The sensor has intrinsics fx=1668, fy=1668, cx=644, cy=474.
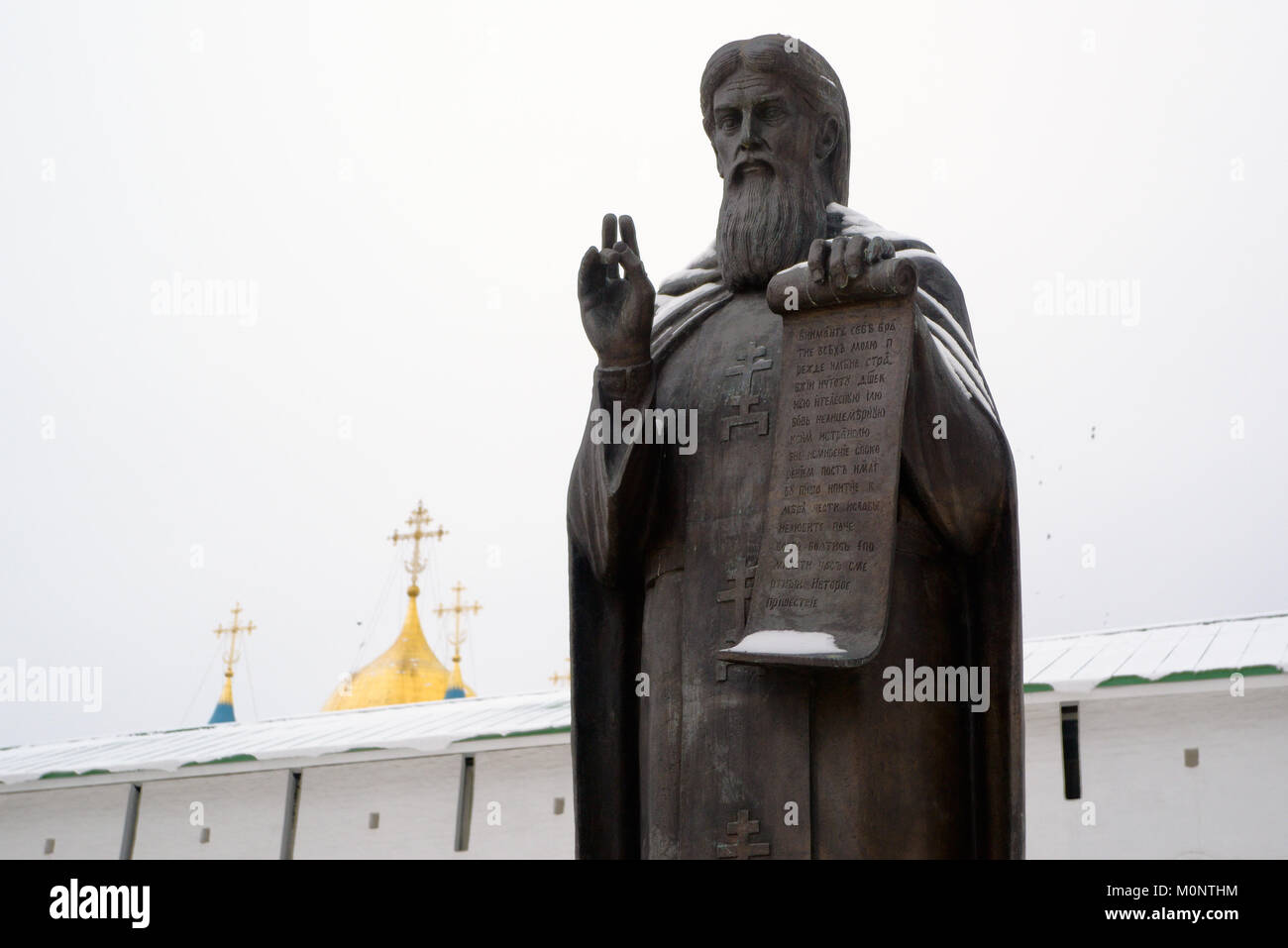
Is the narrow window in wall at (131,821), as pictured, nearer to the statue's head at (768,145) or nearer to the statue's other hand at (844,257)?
the statue's head at (768,145)

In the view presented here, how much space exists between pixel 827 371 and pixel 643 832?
5.03ft

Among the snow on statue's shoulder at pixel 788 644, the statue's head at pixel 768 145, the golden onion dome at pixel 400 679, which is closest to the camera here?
the snow on statue's shoulder at pixel 788 644

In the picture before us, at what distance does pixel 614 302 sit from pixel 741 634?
1082 mm

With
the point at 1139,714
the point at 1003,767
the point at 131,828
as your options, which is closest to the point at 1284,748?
the point at 1139,714

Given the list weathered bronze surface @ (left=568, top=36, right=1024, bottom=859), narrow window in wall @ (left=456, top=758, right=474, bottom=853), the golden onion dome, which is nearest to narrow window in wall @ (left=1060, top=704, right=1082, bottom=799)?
narrow window in wall @ (left=456, top=758, right=474, bottom=853)

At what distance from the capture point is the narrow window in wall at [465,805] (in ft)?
64.4

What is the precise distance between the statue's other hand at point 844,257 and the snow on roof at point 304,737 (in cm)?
1457

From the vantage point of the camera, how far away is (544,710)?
20562mm

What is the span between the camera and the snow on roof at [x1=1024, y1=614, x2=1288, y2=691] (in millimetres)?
16438

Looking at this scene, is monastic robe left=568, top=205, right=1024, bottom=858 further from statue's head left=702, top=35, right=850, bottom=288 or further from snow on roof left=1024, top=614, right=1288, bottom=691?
snow on roof left=1024, top=614, right=1288, bottom=691

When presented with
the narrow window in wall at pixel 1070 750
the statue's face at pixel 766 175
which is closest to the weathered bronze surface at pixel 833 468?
the statue's face at pixel 766 175

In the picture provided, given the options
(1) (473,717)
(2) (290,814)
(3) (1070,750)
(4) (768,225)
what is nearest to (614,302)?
(4) (768,225)
